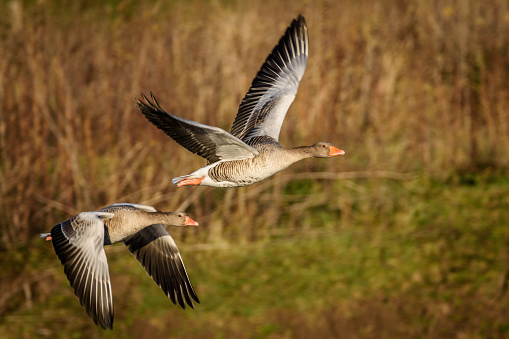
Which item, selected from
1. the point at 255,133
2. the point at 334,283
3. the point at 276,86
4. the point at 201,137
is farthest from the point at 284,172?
the point at 201,137

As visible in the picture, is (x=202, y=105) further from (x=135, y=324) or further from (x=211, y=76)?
(x=135, y=324)

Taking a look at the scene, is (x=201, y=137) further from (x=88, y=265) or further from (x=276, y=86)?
(x=276, y=86)

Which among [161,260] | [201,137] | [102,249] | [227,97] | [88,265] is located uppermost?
[227,97]

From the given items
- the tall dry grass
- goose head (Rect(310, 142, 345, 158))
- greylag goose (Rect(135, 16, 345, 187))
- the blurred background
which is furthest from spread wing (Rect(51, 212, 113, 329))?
the blurred background

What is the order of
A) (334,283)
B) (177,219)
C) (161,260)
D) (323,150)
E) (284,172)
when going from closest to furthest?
(177,219)
(161,260)
(323,150)
(334,283)
(284,172)

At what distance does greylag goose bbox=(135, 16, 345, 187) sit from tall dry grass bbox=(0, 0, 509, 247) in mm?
2108

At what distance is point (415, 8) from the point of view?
576 inches

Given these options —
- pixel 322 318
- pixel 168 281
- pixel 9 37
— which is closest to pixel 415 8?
pixel 322 318

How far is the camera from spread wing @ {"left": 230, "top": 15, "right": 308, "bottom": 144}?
8.36 metres

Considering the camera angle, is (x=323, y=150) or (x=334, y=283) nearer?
(x=323, y=150)

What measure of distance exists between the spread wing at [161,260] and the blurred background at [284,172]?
3675mm

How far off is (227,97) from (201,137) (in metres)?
6.33

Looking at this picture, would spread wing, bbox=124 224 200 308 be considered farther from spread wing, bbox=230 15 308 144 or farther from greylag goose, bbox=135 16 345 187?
spread wing, bbox=230 15 308 144

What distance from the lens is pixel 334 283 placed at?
12094mm
